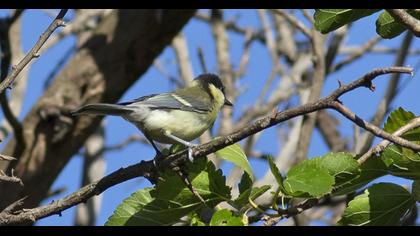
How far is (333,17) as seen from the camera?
2314 mm

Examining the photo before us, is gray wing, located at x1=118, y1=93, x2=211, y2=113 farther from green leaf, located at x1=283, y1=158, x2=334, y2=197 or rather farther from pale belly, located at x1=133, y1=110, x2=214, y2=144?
green leaf, located at x1=283, y1=158, x2=334, y2=197

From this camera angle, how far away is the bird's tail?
3.01 metres

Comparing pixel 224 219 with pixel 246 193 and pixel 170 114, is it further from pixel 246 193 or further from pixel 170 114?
pixel 170 114

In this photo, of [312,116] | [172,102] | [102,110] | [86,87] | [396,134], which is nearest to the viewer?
[396,134]

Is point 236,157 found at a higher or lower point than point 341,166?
higher

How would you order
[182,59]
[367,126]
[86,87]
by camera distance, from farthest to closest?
1. [182,59]
2. [86,87]
3. [367,126]

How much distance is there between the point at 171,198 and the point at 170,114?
1543mm

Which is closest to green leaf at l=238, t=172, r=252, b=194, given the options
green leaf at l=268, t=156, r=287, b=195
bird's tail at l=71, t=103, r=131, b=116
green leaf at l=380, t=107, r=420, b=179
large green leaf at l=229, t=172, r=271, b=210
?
large green leaf at l=229, t=172, r=271, b=210

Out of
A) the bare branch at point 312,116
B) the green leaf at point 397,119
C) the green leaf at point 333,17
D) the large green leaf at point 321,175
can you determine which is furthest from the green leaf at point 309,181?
the bare branch at point 312,116

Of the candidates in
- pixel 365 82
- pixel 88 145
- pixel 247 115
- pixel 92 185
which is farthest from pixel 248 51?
pixel 365 82

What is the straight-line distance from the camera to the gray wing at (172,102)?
3750mm

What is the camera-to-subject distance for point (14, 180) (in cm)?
216

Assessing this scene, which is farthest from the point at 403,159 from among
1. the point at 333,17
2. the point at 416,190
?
the point at 333,17

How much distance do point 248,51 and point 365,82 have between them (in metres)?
4.66
